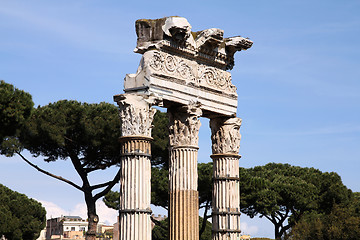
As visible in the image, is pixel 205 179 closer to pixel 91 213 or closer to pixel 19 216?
pixel 91 213

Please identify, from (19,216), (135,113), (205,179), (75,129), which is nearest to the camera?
(135,113)

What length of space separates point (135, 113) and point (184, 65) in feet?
8.17

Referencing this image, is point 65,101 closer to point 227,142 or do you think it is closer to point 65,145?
point 65,145

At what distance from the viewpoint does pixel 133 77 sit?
674 inches

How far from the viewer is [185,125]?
60.1ft

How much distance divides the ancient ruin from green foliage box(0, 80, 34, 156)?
7.50m

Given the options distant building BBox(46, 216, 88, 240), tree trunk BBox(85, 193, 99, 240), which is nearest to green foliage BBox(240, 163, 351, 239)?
tree trunk BBox(85, 193, 99, 240)

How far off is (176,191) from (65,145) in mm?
14987

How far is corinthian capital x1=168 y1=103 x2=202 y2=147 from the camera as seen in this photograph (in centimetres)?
1820

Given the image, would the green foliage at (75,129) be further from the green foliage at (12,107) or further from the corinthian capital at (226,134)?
the corinthian capital at (226,134)

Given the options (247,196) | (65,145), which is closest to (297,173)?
(247,196)

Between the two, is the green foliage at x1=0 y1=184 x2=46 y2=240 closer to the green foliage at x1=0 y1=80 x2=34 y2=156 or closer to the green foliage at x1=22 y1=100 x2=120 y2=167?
the green foliage at x1=22 y1=100 x2=120 y2=167

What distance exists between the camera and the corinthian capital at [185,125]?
18203mm

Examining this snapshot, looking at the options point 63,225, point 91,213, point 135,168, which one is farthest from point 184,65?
point 63,225
